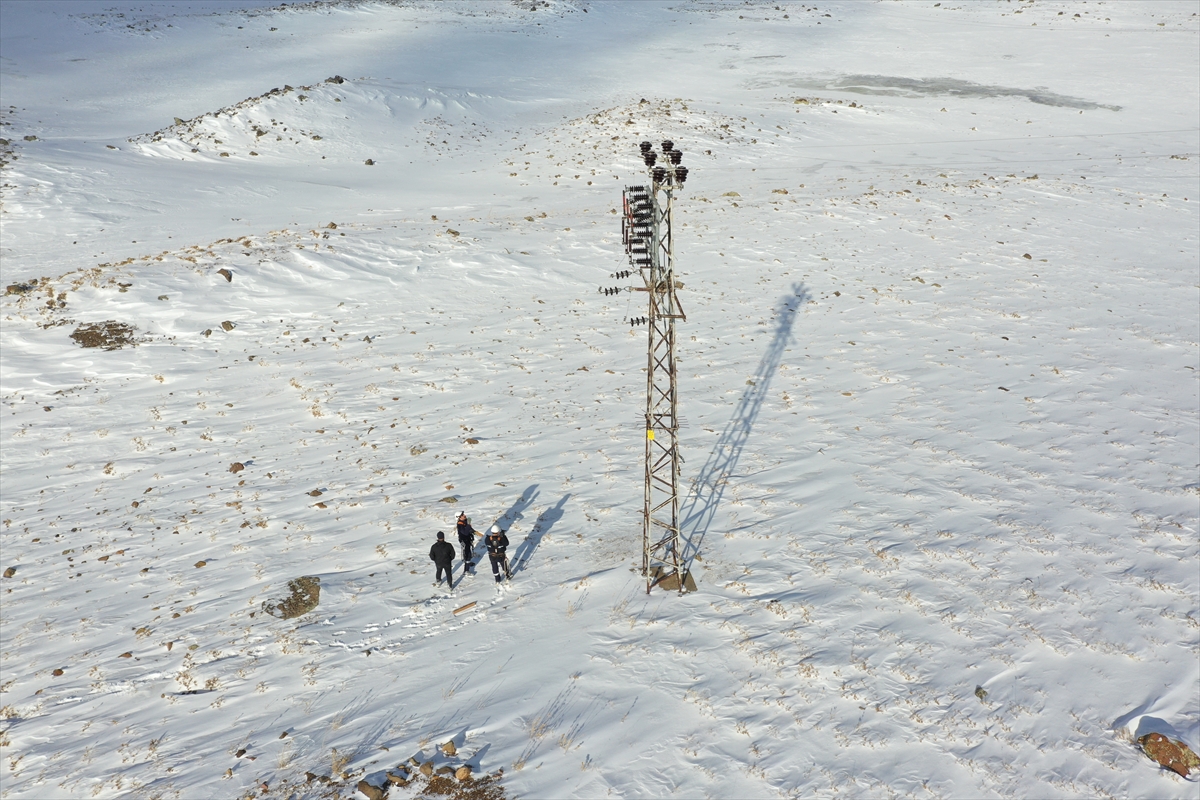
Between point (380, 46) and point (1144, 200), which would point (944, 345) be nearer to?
point (1144, 200)

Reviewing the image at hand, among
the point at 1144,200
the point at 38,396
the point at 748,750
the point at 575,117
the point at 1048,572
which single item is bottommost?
the point at 748,750

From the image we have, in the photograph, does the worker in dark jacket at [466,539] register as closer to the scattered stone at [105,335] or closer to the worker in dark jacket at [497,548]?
the worker in dark jacket at [497,548]

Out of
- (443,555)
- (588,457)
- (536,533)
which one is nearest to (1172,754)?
(536,533)

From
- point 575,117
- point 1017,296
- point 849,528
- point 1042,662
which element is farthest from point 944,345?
point 575,117

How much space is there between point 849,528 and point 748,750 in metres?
5.96

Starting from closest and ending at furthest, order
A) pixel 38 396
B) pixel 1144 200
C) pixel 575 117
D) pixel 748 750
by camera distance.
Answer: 1. pixel 748 750
2. pixel 38 396
3. pixel 1144 200
4. pixel 575 117

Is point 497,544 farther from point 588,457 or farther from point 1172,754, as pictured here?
point 1172,754

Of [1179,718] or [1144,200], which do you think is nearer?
[1179,718]

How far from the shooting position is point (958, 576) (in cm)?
1338

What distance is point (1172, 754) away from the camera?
9766mm

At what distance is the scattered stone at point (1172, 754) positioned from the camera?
9688mm

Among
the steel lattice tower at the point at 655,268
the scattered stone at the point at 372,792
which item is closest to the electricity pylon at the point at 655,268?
the steel lattice tower at the point at 655,268

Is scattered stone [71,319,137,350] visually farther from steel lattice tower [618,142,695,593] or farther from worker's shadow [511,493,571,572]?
steel lattice tower [618,142,695,593]

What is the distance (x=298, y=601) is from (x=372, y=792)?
509 cm
